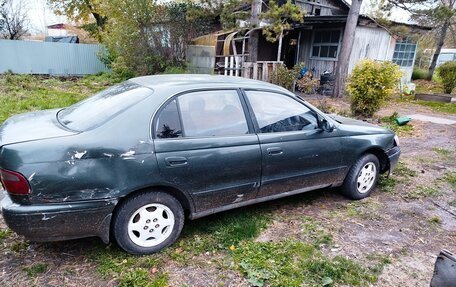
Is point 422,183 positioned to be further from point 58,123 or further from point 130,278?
point 58,123

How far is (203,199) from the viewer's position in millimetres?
3188

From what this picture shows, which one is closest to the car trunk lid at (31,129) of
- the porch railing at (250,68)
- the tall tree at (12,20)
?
the porch railing at (250,68)

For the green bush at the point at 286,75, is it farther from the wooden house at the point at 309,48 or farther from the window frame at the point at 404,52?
the window frame at the point at 404,52

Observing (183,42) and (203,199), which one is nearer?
(203,199)

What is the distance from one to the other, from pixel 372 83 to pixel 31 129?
25.8ft

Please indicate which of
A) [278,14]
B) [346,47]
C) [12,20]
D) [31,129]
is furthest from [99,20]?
[31,129]

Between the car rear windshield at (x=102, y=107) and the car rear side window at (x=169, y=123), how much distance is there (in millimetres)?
252

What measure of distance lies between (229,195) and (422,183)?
330cm

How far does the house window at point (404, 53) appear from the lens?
51.6 feet

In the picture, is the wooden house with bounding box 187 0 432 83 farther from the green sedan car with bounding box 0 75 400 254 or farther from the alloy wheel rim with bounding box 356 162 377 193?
the green sedan car with bounding box 0 75 400 254

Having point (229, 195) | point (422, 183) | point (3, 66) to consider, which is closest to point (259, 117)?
point (229, 195)

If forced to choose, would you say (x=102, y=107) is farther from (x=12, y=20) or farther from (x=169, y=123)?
(x=12, y=20)

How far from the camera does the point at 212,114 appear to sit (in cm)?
324

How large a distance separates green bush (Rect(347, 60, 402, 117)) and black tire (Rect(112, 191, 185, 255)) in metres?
7.01
